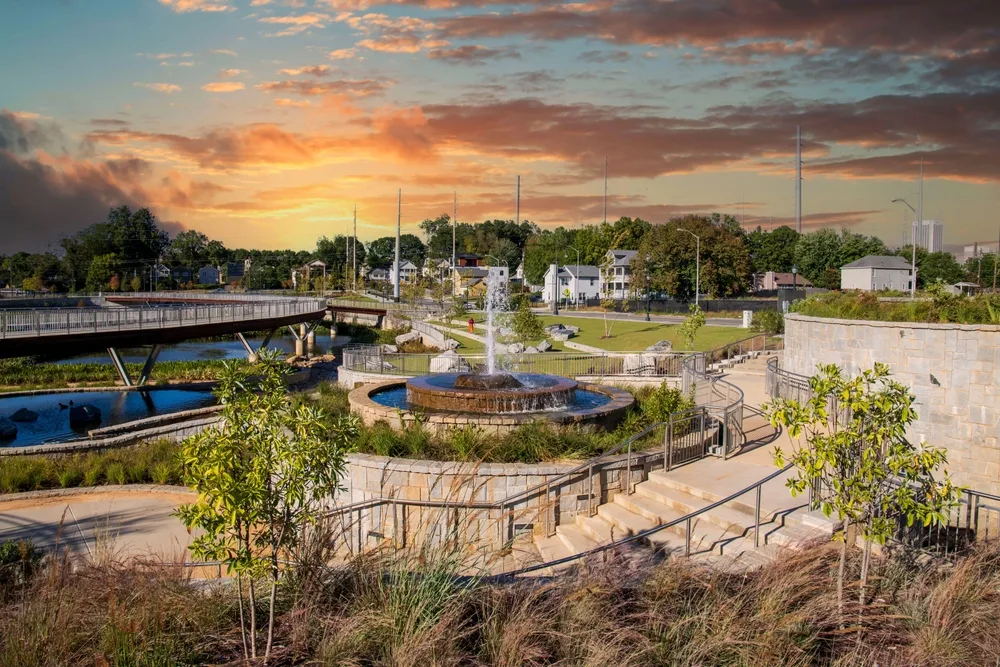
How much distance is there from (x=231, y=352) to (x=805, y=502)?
58937 mm

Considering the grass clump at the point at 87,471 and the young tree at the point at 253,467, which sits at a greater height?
the young tree at the point at 253,467

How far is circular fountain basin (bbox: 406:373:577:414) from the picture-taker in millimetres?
16156

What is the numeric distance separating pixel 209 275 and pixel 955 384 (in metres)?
174

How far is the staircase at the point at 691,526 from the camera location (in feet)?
31.1

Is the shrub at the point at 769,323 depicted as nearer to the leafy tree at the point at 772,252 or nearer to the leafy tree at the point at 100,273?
the leafy tree at the point at 772,252

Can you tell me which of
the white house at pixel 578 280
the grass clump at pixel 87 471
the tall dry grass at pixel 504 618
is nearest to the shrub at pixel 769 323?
the grass clump at pixel 87 471

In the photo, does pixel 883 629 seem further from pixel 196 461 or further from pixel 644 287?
pixel 644 287

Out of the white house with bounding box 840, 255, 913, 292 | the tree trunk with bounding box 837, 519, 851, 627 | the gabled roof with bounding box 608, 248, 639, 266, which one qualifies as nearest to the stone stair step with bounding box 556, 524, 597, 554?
the tree trunk with bounding box 837, 519, 851, 627

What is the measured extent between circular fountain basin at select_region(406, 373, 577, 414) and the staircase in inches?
167

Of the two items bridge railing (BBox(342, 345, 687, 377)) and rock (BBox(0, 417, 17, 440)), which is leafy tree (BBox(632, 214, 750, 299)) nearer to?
bridge railing (BBox(342, 345, 687, 377))

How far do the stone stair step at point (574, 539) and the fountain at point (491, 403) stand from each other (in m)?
2.85

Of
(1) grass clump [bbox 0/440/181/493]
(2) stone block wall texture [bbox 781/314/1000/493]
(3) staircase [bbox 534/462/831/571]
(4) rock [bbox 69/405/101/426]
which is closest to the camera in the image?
(3) staircase [bbox 534/462/831/571]

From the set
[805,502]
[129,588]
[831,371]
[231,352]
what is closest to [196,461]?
[129,588]

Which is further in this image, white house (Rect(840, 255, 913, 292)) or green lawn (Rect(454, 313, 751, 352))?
white house (Rect(840, 255, 913, 292))
